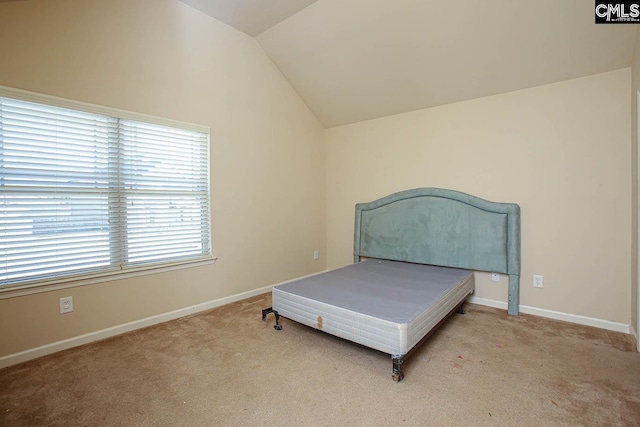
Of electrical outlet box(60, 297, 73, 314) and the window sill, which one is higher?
the window sill

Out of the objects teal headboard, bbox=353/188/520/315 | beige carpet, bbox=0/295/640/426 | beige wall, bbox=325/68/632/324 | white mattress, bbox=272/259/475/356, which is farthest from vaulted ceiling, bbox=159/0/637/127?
beige carpet, bbox=0/295/640/426

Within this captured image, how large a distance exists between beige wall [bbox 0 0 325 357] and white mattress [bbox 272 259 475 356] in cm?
109

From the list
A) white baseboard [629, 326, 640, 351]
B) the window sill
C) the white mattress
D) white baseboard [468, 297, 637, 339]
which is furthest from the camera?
white baseboard [468, 297, 637, 339]

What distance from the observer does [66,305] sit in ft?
7.70

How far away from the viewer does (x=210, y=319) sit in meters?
2.95

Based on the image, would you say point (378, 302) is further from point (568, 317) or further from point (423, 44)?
point (423, 44)

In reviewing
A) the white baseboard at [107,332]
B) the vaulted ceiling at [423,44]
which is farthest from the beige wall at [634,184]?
the white baseboard at [107,332]

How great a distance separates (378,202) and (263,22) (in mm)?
2466

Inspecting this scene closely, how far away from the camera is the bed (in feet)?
6.80

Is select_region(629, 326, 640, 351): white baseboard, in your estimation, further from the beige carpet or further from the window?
the window

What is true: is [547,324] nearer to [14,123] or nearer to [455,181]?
[455,181]

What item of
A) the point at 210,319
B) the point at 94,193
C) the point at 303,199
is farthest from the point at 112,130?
the point at 303,199

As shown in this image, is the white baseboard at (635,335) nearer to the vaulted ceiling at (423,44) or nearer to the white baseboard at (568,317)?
the white baseboard at (568,317)

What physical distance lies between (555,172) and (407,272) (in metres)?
1.70
